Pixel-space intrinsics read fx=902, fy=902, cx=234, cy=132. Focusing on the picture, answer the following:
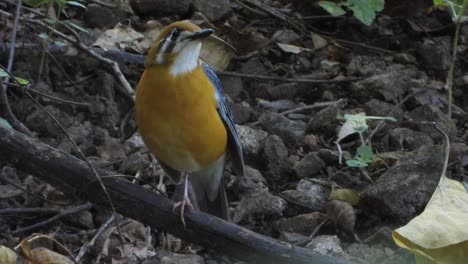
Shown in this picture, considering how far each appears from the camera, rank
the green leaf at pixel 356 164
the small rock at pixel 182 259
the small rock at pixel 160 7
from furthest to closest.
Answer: the small rock at pixel 160 7
the green leaf at pixel 356 164
the small rock at pixel 182 259

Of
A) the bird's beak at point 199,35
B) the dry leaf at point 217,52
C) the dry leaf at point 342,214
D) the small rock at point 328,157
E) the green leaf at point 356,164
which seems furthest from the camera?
the dry leaf at point 217,52

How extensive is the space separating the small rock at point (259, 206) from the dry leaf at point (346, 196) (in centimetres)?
33

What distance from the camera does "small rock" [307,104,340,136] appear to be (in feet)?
22.2

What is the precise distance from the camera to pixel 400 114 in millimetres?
6840

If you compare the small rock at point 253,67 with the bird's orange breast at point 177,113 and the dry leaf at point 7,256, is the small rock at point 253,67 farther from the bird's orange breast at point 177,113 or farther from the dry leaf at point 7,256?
the dry leaf at point 7,256

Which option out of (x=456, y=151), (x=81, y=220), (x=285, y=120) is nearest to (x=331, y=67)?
(x=285, y=120)

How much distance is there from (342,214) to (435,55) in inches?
101

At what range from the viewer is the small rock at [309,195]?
19.4 ft

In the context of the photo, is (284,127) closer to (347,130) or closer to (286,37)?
(347,130)

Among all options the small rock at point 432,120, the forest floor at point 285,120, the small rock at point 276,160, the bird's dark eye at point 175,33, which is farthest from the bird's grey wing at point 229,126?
the small rock at point 432,120

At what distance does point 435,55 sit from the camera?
25.2 feet

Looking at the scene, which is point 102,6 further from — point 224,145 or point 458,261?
point 458,261

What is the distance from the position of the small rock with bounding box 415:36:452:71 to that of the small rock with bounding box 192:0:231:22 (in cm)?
171

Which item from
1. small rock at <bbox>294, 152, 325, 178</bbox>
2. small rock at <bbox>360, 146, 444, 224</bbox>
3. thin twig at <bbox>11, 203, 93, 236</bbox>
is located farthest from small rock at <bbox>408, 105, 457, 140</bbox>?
thin twig at <bbox>11, 203, 93, 236</bbox>
